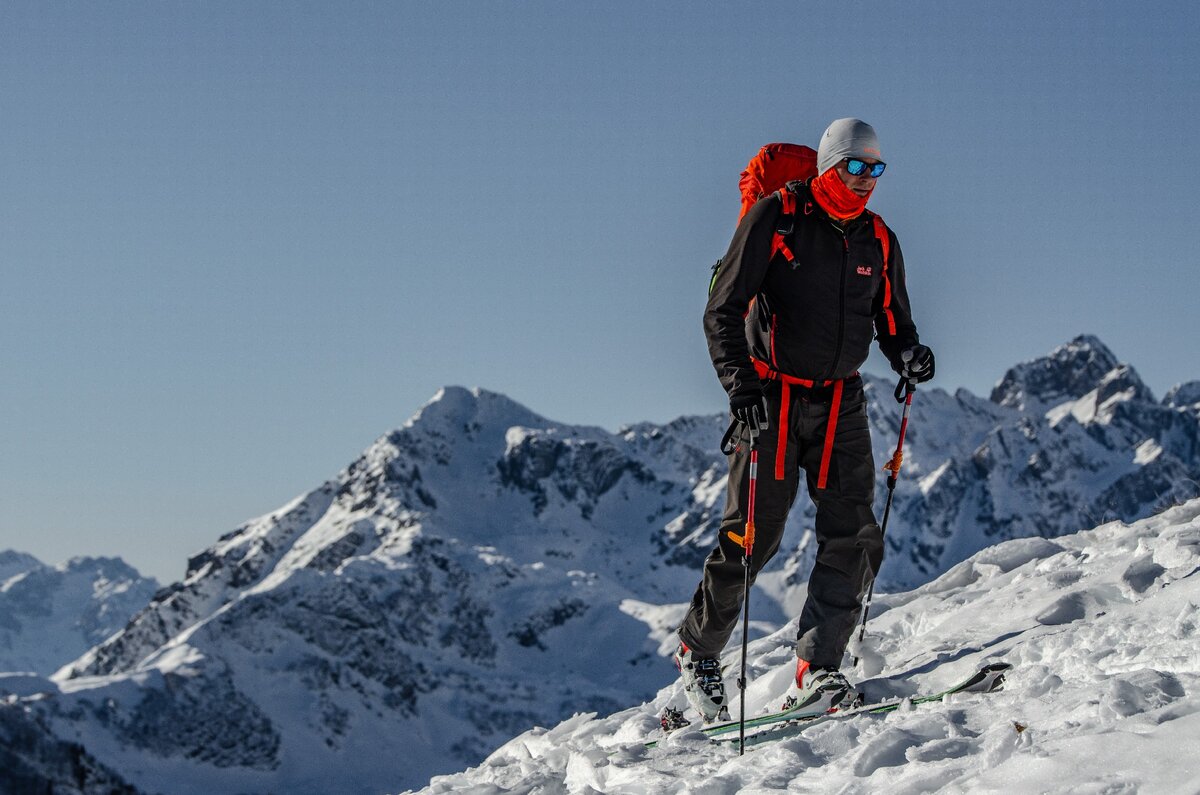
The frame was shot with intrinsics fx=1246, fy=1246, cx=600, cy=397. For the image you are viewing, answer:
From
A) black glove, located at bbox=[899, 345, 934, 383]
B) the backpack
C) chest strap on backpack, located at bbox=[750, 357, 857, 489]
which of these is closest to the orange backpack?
the backpack

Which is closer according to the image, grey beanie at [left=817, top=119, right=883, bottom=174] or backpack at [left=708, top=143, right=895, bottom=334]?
grey beanie at [left=817, top=119, right=883, bottom=174]

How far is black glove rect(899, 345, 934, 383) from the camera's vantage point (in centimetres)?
759

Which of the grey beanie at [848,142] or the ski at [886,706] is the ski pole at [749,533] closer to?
the ski at [886,706]

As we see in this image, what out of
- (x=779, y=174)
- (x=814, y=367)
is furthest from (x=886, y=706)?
(x=779, y=174)

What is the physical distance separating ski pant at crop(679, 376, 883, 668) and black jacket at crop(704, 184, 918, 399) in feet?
0.74

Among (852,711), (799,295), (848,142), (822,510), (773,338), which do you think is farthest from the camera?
(822,510)

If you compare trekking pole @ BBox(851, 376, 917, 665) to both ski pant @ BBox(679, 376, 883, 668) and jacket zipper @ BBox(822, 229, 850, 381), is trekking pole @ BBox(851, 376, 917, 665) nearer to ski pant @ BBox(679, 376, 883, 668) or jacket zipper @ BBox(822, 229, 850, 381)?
ski pant @ BBox(679, 376, 883, 668)

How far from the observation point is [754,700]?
28.5 feet

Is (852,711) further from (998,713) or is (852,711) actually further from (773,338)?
(773,338)

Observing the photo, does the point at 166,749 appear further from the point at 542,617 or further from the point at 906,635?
the point at 906,635

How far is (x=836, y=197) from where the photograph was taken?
6980 mm

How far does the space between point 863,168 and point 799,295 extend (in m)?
0.79

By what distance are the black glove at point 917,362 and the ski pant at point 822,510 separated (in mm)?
396

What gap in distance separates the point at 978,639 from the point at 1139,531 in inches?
116
